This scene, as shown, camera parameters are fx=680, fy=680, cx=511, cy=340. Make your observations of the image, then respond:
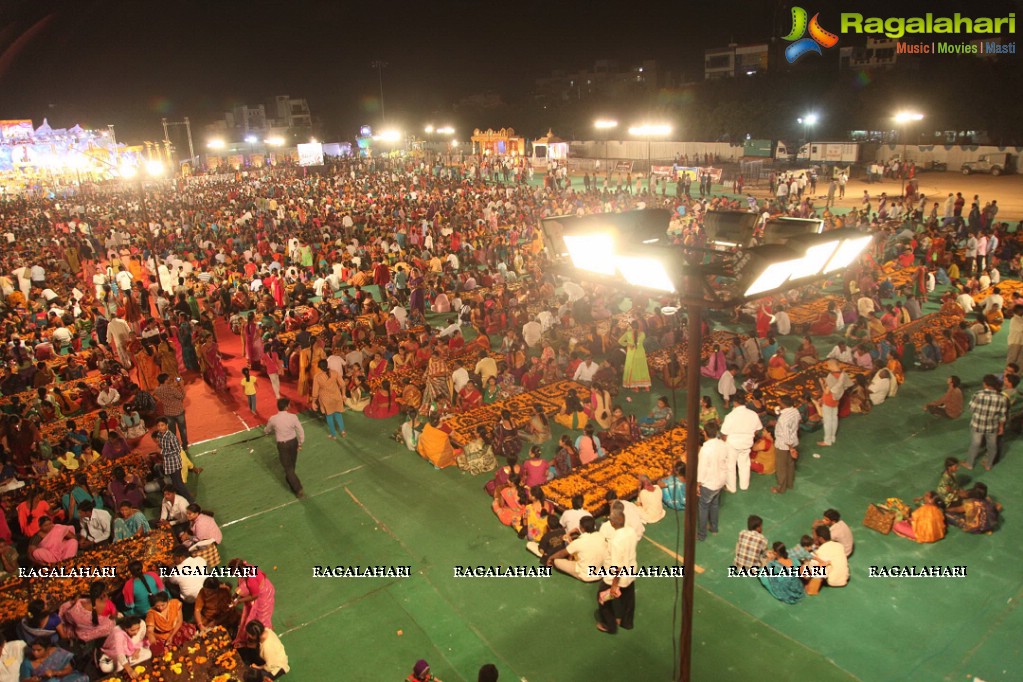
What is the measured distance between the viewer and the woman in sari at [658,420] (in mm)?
9820

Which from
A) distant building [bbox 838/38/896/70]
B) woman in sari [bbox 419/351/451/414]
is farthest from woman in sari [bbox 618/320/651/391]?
distant building [bbox 838/38/896/70]

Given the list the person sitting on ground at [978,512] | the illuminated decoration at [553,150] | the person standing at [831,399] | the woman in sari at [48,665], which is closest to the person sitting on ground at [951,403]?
the person standing at [831,399]

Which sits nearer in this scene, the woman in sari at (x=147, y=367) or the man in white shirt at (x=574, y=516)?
the man in white shirt at (x=574, y=516)

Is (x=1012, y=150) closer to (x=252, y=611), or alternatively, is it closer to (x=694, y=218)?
(x=694, y=218)

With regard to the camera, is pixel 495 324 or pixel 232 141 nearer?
pixel 495 324

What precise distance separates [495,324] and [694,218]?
924 centimetres

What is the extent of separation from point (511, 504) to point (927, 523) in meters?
4.59

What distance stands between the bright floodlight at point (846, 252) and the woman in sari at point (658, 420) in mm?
6097

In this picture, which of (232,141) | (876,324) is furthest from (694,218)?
(232,141)

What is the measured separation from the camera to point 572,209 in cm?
2739

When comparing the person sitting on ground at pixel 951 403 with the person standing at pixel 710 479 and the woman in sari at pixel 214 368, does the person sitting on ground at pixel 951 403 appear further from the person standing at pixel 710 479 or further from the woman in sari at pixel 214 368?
the woman in sari at pixel 214 368

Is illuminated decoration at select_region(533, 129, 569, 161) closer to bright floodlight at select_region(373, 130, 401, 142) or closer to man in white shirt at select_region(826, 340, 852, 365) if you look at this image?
bright floodlight at select_region(373, 130, 401, 142)

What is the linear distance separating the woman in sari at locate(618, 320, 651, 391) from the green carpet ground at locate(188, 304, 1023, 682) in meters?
3.10

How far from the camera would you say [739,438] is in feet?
26.3
